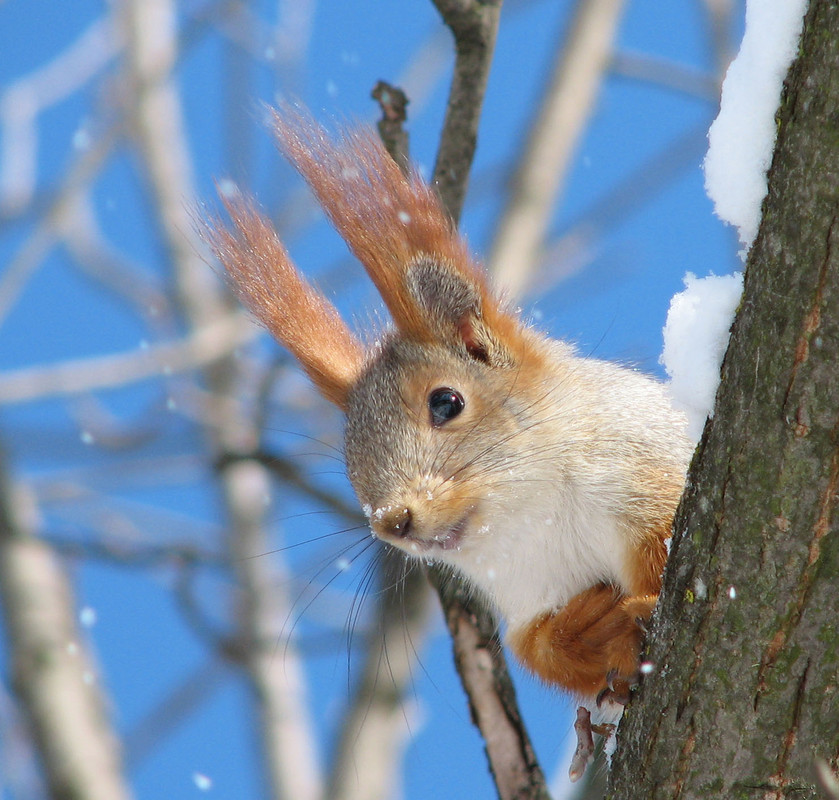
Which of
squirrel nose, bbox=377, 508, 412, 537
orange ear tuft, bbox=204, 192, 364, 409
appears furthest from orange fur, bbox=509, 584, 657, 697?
orange ear tuft, bbox=204, 192, 364, 409

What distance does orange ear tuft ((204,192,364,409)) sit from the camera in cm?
192

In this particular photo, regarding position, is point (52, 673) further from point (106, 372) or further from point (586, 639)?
point (586, 639)

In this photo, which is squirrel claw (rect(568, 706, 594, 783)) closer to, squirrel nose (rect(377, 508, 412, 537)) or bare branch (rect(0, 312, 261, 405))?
squirrel nose (rect(377, 508, 412, 537))

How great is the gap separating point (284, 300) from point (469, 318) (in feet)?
1.10

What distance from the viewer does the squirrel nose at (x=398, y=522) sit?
1.68m

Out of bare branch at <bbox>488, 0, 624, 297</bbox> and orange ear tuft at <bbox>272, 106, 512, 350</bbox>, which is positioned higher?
bare branch at <bbox>488, 0, 624, 297</bbox>

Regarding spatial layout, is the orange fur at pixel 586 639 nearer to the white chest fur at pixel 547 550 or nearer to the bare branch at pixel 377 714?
the white chest fur at pixel 547 550

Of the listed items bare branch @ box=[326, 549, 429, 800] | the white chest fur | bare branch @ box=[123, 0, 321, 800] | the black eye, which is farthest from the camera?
bare branch @ box=[123, 0, 321, 800]

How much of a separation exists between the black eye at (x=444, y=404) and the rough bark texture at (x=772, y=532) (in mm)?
693

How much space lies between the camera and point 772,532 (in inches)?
43.6

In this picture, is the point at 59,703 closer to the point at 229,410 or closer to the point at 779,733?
the point at 229,410

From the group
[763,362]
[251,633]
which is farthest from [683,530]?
[251,633]

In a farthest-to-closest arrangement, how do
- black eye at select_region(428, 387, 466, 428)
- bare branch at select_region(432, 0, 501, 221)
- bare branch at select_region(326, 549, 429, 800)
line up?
bare branch at select_region(326, 549, 429, 800), bare branch at select_region(432, 0, 501, 221), black eye at select_region(428, 387, 466, 428)

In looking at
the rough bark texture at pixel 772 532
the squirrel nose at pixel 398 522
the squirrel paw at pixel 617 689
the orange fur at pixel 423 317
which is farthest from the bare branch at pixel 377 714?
the rough bark texture at pixel 772 532
